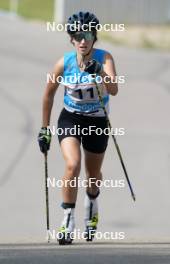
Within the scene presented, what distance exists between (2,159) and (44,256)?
11610mm

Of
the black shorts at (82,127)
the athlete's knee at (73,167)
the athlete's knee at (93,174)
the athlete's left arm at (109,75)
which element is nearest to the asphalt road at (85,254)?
the athlete's knee at (73,167)

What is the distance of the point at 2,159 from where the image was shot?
1994 cm

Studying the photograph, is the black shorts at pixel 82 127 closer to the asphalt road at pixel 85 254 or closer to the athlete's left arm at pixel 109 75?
the athlete's left arm at pixel 109 75

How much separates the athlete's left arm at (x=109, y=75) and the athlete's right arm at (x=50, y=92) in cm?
39

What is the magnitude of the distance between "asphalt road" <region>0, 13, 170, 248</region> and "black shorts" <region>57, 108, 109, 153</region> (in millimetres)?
1173

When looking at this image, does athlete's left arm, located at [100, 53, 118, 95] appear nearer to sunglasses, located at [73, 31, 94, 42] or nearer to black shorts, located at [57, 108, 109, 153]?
sunglasses, located at [73, 31, 94, 42]

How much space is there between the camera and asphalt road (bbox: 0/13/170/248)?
56.7 ft

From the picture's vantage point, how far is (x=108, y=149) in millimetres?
20234

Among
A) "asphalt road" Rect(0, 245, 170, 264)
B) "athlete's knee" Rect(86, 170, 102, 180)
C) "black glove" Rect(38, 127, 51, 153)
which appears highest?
"black glove" Rect(38, 127, 51, 153)

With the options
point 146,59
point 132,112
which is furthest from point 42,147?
point 146,59

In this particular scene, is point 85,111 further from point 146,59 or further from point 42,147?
point 146,59

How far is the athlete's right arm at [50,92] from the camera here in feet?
31.4

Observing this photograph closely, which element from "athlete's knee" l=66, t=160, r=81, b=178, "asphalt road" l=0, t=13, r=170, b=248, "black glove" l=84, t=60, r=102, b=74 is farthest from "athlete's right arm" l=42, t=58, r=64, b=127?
"asphalt road" l=0, t=13, r=170, b=248

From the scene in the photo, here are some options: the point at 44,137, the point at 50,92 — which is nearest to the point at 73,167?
the point at 44,137
